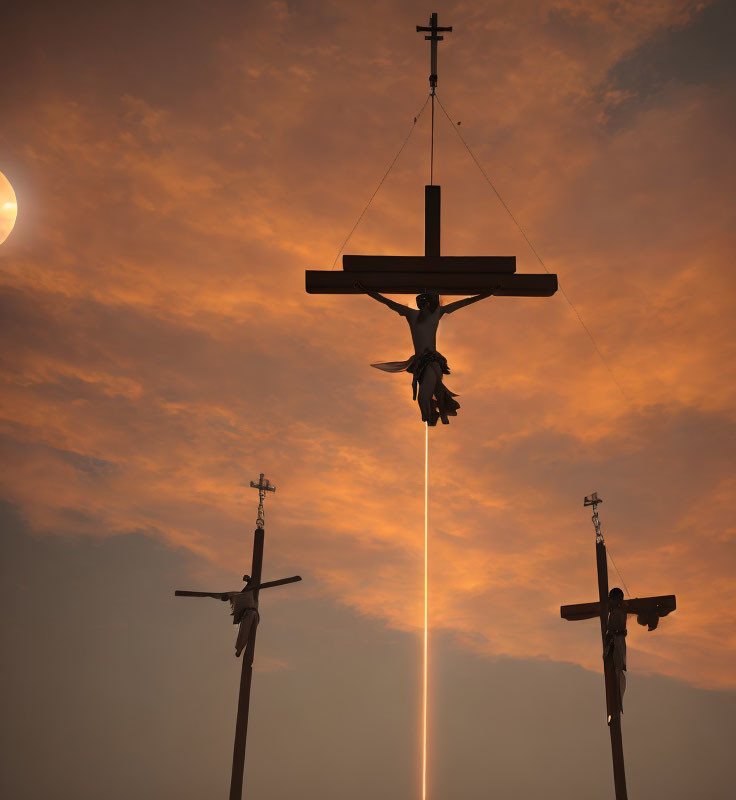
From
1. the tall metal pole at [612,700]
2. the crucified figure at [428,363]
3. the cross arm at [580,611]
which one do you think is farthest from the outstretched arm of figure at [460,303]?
the cross arm at [580,611]

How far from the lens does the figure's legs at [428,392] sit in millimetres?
8414

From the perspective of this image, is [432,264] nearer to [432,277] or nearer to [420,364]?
[432,277]

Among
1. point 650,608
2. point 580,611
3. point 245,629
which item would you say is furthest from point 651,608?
point 245,629

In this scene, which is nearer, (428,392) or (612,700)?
(428,392)

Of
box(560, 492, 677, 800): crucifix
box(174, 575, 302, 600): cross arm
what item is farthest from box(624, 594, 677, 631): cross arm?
box(174, 575, 302, 600): cross arm

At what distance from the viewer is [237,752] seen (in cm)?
1476

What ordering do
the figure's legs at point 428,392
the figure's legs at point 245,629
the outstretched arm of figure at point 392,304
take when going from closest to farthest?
1. the figure's legs at point 428,392
2. the outstretched arm of figure at point 392,304
3. the figure's legs at point 245,629

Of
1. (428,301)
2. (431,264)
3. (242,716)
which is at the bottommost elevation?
(242,716)

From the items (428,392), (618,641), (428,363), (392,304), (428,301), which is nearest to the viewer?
(428,392)

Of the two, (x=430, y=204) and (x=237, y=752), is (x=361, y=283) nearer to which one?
(x=430, y=204)

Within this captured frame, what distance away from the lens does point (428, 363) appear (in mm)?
8594

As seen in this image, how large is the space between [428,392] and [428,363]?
0.30 metres

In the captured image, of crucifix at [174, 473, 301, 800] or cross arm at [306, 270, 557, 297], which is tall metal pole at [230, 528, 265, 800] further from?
cross arm at [306, 270, 557, 297]

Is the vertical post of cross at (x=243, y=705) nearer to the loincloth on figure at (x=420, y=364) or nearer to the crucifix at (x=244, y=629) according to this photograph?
the crucifix at (x=244, y=629)
